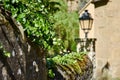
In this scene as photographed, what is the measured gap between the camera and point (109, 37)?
1047cm

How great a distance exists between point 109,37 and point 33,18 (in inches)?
293

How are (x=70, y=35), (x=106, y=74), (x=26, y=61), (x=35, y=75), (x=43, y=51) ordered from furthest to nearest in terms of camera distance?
(x=70, y=35)
(x=106, y=74)
(x=43, y=51)
(x=35, y=75)
(x=26, y=61)

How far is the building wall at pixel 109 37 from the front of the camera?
10.3 metres

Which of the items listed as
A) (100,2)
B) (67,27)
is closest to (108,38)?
(100,2)

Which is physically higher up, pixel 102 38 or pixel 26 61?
pixel 26 61

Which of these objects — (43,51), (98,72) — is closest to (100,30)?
(98,72)

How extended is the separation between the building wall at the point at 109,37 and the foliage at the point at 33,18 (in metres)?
6.94

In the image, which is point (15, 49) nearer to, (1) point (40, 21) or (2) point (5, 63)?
(2) point (5, 63)

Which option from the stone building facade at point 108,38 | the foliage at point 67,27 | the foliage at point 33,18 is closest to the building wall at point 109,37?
the stone building facade at point 108,38

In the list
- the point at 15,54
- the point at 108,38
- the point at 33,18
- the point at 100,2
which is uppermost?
the point at 33,18

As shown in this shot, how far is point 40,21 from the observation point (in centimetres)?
324

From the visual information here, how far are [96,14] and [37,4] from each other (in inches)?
296

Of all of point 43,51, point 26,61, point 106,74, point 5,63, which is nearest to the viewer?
point 5,63

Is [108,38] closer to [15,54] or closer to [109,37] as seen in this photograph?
[109,37]
